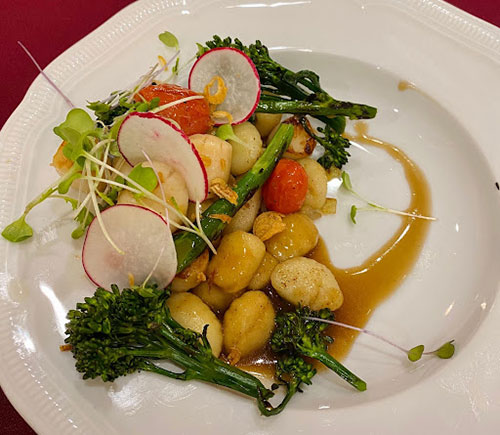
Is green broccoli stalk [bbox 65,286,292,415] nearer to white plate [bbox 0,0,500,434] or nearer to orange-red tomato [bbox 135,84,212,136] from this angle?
white plate [bbox 0,0,500,434]

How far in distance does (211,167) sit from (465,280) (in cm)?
139

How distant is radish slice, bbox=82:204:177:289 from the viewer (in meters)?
1.76

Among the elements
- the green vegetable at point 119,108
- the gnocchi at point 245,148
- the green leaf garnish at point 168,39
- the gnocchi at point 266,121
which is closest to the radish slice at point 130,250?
the green vegetable at point 119,108

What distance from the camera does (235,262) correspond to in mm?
1991

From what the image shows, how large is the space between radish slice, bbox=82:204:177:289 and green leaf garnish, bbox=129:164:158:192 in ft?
0.37

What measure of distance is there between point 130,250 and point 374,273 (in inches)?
49.6

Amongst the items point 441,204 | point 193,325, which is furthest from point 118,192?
point 441,204

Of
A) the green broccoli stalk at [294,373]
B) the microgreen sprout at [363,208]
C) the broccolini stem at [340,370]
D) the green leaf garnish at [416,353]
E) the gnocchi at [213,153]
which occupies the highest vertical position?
the gnocchi at [213,153]

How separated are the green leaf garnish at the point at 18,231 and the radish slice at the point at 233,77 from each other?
1.00 meters

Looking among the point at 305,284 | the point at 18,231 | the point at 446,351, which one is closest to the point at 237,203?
the point at 305,284

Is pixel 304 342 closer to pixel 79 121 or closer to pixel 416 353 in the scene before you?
pixel 416 353

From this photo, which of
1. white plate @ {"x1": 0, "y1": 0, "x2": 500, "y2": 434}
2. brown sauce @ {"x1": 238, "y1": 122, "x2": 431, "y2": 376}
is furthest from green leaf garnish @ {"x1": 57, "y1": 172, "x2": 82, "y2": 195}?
brown sauce @ {"x1": 238, "y1": 122, "x2": 431, "y2": 376}

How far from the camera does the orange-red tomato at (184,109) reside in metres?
2.02

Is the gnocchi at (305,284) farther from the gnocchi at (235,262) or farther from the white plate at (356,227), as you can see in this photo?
the white plate at (356,227)
